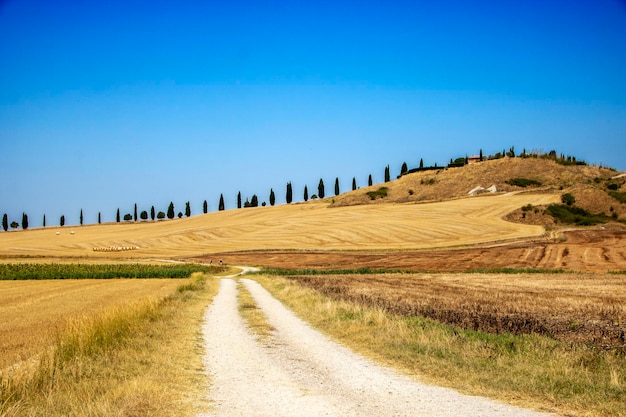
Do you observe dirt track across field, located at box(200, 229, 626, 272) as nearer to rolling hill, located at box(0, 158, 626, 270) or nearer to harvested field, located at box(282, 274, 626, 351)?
rolling hill, located at box(0, 158, 626, 270)

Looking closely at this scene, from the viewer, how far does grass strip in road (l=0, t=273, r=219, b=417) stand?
31.5 ft

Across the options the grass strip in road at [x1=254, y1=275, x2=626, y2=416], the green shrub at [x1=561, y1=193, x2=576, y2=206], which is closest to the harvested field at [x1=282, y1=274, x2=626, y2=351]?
the grass strip in road at [x1=254, y1=275, x2=626, y2=416]

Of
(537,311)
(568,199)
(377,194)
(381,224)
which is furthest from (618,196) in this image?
(537,311)

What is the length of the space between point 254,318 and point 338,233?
277ft

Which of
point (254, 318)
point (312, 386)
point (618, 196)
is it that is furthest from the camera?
point (618, 196)

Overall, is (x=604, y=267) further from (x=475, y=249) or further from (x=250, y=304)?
(x=250, y=304)

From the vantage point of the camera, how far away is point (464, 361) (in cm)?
1390

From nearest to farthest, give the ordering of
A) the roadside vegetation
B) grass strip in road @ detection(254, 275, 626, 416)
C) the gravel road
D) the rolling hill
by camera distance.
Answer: the gravel road, grass strip in road @ detection(254, 275, 626, 416), the roadside vegetation, the rolling hill

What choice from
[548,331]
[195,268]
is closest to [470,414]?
[548,331]

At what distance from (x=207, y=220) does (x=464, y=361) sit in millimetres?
154824

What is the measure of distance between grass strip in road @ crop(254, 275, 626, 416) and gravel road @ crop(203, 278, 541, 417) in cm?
82

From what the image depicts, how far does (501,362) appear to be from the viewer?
1356 centimetres

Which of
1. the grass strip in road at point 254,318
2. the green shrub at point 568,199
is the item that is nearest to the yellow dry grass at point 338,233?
the green shrub at point 568,199

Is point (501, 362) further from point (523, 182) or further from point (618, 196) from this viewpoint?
point (523, 182)
